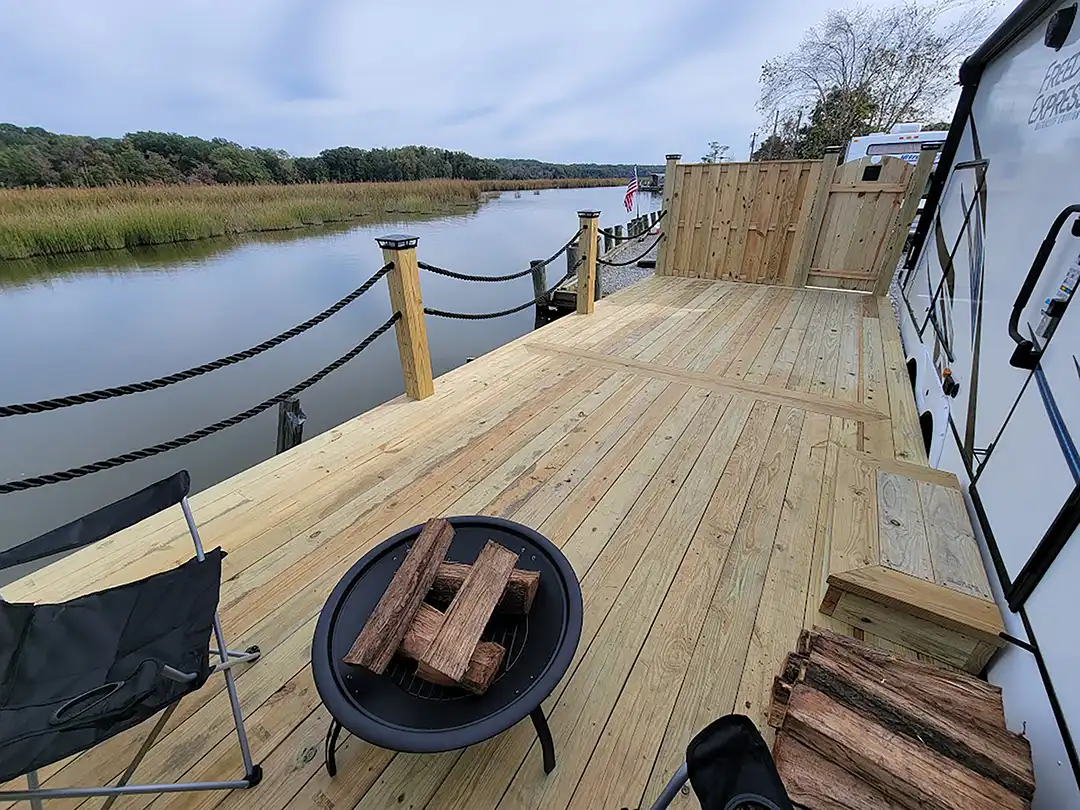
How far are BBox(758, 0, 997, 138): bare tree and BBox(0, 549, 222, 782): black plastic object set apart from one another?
20.4m

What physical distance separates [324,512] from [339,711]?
1205 mm

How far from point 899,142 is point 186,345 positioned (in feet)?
42.4

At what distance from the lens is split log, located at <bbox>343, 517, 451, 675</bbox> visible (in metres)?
0.91

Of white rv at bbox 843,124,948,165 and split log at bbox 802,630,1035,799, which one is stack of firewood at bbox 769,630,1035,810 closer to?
split log at bbox 802,630,1035,799

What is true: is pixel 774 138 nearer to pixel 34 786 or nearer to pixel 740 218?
pixel 740 218

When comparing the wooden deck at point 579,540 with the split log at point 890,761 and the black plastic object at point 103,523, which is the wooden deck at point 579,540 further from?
the black plastic object at point 103,523

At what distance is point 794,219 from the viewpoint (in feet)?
17.7

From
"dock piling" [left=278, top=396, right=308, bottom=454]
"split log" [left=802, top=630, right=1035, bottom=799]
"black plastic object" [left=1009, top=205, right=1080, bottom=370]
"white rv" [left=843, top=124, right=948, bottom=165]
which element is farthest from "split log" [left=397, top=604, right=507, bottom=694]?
"white rv" [left=843, top=124, right=948, bottom=165]

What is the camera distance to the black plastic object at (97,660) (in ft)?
2.59

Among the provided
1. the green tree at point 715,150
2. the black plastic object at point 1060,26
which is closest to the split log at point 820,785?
the black plastic object at point 1060,26

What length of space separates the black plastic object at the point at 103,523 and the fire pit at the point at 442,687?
48 cm

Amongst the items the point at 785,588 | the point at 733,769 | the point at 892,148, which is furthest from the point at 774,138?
the point at 733,769

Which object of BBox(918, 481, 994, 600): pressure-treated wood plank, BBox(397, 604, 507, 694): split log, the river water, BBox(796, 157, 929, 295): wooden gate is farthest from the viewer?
BBox(796, 157, 929, 295): wooden gate

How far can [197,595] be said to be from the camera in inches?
43.3
